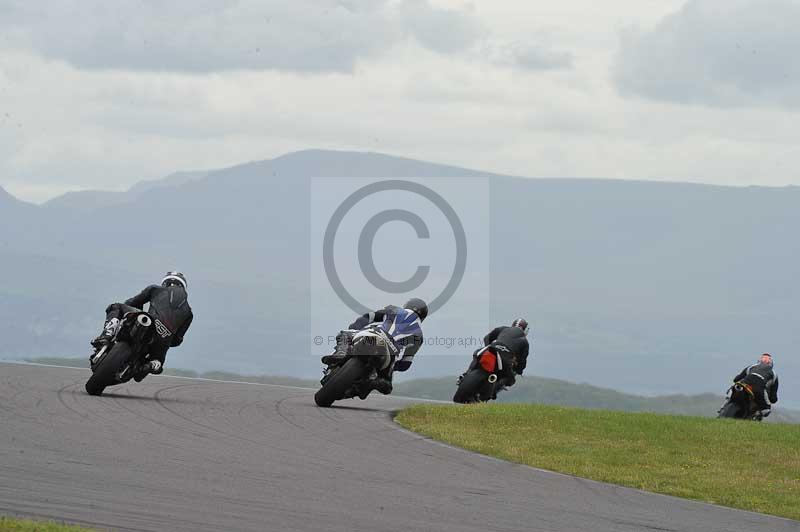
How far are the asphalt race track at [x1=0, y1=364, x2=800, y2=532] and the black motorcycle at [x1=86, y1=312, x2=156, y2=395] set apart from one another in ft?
1.02

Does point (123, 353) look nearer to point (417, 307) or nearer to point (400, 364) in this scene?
point (400, 364)

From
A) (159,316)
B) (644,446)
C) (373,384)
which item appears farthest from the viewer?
(373,384)

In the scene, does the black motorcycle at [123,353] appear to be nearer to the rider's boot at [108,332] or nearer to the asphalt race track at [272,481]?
the rider's boot at [108,332]

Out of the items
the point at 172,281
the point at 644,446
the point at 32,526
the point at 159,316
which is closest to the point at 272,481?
the point at 32,526

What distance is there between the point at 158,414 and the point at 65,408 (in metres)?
1.06

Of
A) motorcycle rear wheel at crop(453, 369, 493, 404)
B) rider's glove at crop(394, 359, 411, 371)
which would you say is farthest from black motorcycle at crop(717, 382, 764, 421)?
rider's glove at crop(394, 359, 411, 371)

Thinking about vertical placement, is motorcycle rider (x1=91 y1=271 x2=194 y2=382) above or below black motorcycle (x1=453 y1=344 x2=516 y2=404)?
above

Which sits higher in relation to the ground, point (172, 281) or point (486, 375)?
point (172, 281)

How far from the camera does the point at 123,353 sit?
709 inches

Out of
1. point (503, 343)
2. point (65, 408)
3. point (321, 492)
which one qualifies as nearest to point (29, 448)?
point (321, 492)

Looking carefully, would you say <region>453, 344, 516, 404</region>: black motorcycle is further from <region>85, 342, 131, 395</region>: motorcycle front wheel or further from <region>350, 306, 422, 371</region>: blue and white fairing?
<region>85, 342, 131, 395</region>: motorcycle front wheel

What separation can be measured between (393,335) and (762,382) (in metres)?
7.35

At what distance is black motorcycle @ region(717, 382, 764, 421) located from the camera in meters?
23.7

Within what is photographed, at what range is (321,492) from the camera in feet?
37.6
